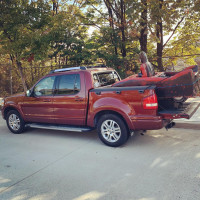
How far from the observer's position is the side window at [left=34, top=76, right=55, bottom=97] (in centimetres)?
616

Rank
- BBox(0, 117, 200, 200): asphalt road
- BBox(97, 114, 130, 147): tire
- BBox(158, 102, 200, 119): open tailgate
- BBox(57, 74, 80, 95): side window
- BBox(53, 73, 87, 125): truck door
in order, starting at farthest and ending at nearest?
BBox(57, 74, 80, 95): side window → BBox(53, 73, 87, 125): truck door → BBox(97, 114, 130, 147): tire → BBox(158, 102, 200, 119): open tailgate → BBox(0, 117, 200, 200): asphalt road

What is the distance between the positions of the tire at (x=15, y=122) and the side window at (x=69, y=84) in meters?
1.74

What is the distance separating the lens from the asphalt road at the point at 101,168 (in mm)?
3188

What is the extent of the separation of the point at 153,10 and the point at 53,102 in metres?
7.36

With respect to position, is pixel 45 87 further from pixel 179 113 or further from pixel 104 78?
pixel 179 113

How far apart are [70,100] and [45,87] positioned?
3.39 ft

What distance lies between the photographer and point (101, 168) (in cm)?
403

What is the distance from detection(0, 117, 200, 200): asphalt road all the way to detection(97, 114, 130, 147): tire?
189mm

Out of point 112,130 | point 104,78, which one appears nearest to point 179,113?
point 112,130

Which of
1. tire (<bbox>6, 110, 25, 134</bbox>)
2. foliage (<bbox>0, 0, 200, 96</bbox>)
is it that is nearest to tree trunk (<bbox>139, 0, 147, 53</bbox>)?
foliage (<bbox>0, 0, 200, 96</bbox>)

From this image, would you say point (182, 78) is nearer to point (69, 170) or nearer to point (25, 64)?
point (69, 170)

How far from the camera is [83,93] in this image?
5.48m

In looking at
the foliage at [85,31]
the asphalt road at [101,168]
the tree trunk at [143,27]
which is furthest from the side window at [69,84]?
the tree trunk at [143,27]

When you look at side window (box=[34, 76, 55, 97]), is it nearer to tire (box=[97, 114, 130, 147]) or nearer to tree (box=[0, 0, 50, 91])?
tire (box=[97, 114, 130, 147])
